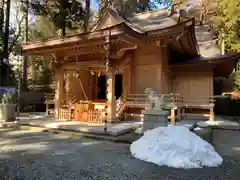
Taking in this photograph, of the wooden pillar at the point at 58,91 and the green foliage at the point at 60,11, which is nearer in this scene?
the wooden pillar at the point at 58,91

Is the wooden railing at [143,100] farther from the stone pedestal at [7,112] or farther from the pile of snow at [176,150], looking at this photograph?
the stone pedestal at [7,112]

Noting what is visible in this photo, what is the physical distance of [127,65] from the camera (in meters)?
10.2

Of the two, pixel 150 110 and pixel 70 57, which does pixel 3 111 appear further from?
pixel 150 110

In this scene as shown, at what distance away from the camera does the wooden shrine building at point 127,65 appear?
28.2 ft

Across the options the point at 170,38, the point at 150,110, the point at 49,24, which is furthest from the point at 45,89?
the point at 150,110

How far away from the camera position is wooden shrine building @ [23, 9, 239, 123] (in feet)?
28.2

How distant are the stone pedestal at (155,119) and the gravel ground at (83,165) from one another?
1.13 m

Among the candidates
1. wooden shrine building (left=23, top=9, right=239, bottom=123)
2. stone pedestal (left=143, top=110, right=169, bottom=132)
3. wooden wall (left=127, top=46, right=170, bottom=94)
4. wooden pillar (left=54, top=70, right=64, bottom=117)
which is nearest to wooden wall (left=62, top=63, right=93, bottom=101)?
wooden shrine building (left=23, top=9, right=239, bottom=123)

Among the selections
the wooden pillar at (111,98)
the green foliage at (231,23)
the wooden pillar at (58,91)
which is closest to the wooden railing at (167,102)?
the wooden pillar at (111,98)

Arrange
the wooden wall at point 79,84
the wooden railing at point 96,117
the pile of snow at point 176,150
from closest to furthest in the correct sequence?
the pile of snow at point 176,150, the wooden railing at point 96,117, the wooden wall at point 79,84

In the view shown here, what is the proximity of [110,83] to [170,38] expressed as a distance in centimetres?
310

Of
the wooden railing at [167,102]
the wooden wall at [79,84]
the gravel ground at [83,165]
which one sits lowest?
the gravel ground at [83,165]

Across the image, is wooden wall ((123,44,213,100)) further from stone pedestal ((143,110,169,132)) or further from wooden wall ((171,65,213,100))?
stone pedestal ((143,110,169,132))

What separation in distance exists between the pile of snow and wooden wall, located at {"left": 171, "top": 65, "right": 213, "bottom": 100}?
672 centimetres
